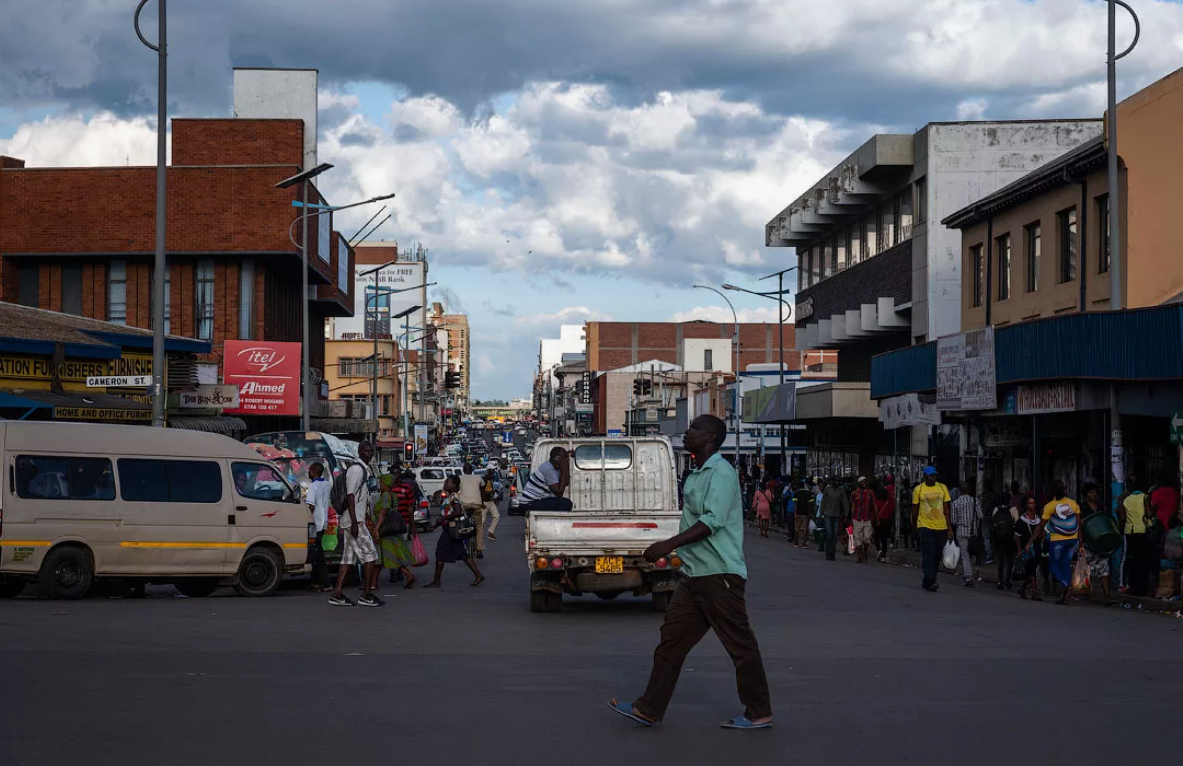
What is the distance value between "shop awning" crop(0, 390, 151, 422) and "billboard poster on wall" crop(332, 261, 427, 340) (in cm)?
8201

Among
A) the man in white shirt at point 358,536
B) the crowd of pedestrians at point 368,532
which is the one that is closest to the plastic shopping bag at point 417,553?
the crowd of pedestrians at point 368,532

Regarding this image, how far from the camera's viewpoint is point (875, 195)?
49250 millimetres

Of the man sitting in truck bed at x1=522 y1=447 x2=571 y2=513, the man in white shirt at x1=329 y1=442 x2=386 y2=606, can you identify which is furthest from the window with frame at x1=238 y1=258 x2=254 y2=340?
the man sitting in truck bed at x1=522 y1=447 x2=571 y2=513

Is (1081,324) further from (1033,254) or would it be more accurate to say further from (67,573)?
(67,573)

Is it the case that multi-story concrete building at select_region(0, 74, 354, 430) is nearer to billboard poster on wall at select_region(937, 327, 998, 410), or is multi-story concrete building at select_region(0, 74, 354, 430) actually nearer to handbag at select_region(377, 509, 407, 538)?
billboard poster on wall at select_region(937, 327, 998, 410)

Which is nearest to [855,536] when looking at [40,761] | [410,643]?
[410,643]

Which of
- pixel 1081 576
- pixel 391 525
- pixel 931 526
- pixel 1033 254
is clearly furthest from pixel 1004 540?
pixel 1033 254

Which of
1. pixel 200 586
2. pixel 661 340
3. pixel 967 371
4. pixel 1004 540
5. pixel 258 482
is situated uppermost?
pixel 661 340

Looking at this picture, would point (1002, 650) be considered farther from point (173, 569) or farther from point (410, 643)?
point (173, 569)

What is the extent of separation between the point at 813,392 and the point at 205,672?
132 feet

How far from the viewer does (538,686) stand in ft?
35.9

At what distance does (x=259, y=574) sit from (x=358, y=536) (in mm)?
2526

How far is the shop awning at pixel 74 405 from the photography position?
25.9 m

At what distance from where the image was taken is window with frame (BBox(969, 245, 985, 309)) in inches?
1528
